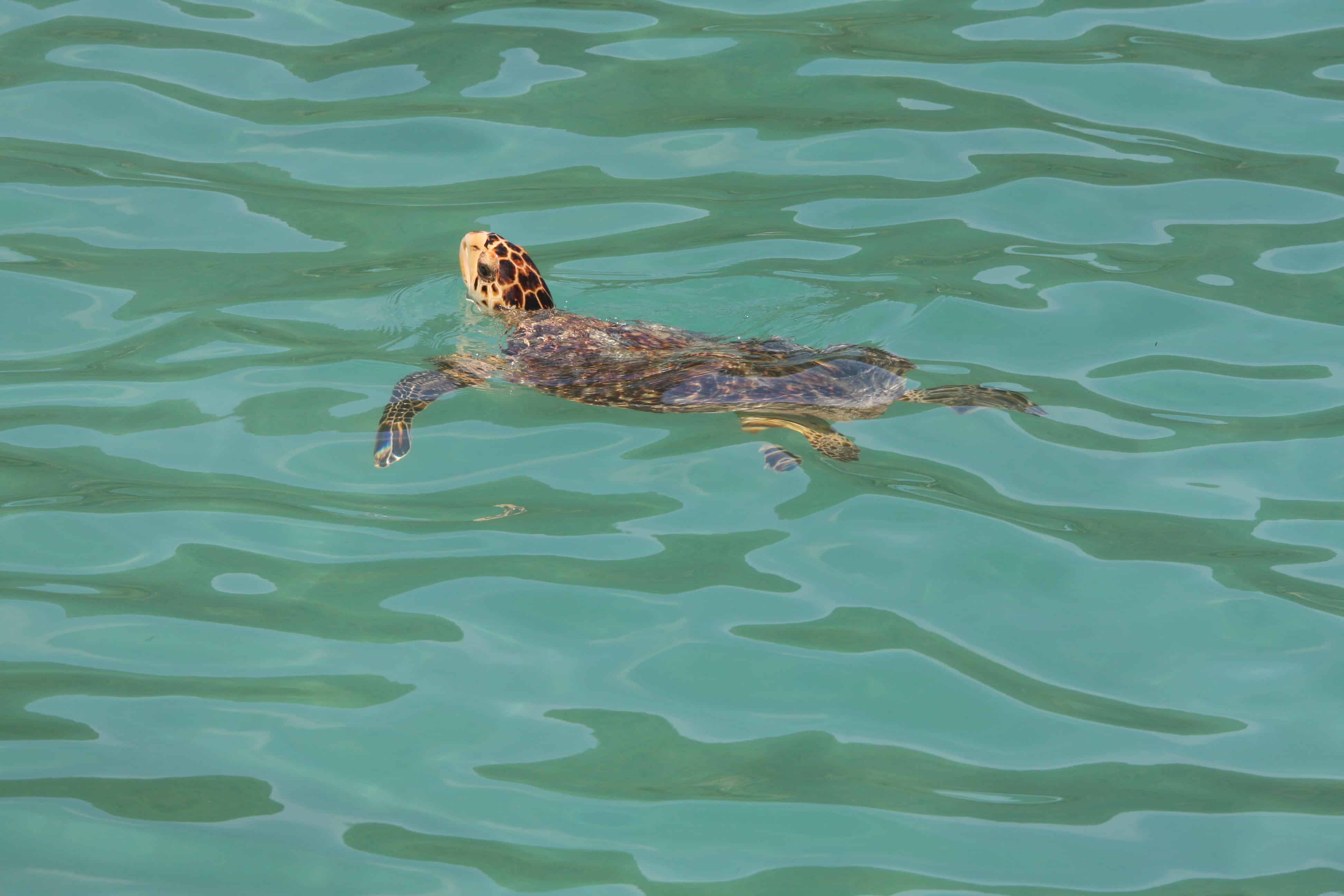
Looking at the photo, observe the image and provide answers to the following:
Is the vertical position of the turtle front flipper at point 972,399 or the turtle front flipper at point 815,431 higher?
the turtle front flipper at point 972,399

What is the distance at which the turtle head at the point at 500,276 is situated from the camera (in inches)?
245

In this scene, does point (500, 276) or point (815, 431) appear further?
point (500, 276)

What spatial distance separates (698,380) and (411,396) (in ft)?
4.03

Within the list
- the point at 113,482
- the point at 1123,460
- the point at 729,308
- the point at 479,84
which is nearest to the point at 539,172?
the point at 479,84

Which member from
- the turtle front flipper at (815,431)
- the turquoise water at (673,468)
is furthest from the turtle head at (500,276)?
the turtle front flipper at (815,431)

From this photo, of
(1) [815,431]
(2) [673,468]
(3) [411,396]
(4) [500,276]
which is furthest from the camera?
(4) [500,276]

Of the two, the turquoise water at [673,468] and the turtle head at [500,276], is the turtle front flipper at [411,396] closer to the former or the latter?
the turquoise water at [673,468]

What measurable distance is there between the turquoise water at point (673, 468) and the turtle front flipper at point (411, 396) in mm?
90

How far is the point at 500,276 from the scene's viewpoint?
624 cm

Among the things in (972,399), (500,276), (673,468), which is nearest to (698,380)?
(673,468)

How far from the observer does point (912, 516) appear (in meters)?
4.62

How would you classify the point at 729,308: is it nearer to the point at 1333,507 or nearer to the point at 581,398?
the point at 581,398

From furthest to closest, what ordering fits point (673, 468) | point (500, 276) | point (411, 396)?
1. point (500, 276)
2. point (411, 396)
3. point (673, 468)

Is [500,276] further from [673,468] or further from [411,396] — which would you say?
[673,468]
